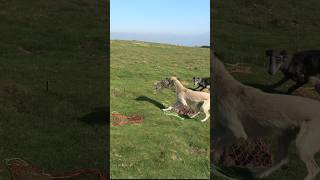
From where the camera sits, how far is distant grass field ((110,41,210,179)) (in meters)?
10.0

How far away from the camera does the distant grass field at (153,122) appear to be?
10.0 metres

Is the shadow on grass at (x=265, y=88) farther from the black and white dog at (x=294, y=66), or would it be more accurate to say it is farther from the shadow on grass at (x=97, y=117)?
the shadow on grass at (x=97, y=117)

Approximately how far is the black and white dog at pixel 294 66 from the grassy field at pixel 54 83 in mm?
4514

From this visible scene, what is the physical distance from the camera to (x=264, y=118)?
9.26 metres

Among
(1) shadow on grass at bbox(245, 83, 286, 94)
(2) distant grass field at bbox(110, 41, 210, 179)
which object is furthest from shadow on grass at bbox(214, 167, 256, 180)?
(1) shadow on grass at bbox(245, 83, 286, 94)

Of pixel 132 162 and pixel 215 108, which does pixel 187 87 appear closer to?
pixel 215 108

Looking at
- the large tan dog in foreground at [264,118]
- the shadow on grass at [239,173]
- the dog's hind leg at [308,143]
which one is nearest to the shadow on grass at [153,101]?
the large tan dog in foreground at [264,118]

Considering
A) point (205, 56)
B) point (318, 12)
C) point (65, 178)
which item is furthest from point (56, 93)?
point (318, 12)

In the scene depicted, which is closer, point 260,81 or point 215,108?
point 215,108

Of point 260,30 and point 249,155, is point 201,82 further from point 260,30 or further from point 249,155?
point 249,155

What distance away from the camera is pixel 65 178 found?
30.6 feet

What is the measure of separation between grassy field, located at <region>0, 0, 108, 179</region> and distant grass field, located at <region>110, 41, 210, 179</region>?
56cm

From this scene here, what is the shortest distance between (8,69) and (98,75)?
8.33 ft

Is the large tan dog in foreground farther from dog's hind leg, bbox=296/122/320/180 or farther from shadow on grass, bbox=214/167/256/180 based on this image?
shadow on grass, bbox=214/167/256/180
